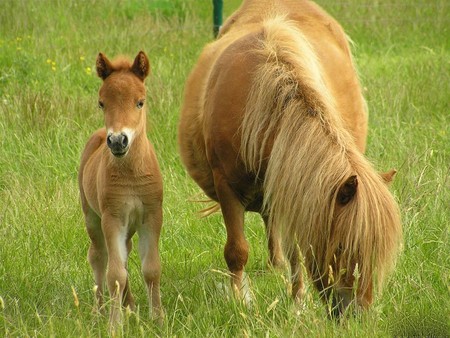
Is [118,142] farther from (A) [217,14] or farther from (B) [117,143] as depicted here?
(A) [217,14]

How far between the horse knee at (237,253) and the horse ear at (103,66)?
1.10m

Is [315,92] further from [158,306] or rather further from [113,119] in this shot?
[158,306]

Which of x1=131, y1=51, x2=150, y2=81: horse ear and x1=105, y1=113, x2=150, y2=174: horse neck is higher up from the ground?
x1=131, y1=51, x2=150, y2=81: horse ear

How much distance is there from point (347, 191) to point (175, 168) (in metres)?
3.09

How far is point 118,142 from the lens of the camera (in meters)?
4.08

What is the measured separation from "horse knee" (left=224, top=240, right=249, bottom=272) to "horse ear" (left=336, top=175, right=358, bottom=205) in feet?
3.11

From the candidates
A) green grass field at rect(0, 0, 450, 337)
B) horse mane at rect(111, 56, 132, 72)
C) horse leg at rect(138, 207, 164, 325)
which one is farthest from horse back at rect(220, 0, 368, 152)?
horse leg at rect(138, 207, 164, 325)

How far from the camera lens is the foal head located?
412 cm

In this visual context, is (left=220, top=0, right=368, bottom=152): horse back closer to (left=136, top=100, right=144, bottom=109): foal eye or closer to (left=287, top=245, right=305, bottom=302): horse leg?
(left=287, top=245, right=305, bottom=302): horse leg

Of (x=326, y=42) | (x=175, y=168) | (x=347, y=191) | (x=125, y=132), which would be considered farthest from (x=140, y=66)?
(x=175, y=168)

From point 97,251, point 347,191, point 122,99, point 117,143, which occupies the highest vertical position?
point 122,99

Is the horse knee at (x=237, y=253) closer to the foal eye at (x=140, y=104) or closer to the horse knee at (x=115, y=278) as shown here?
the horse knee at (x=115, y=278)

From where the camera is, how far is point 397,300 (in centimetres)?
454

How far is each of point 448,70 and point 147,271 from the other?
210 inches
